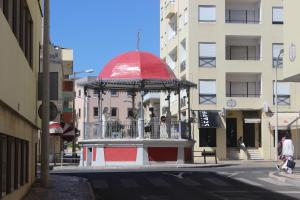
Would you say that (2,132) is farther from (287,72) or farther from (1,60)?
(287,72)

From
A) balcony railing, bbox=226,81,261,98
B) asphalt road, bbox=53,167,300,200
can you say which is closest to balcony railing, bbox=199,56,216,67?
balcony railing, bbox=226,81,261,98

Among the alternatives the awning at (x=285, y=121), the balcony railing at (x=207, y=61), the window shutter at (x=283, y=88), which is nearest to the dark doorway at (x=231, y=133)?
the awning at (x=285, y=121)

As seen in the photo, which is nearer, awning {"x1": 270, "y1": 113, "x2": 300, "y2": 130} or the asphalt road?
the asphalt road

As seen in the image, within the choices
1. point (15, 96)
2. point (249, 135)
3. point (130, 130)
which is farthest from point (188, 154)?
point (15, 96)

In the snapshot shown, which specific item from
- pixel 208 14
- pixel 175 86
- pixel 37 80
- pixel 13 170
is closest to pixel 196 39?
pixel 208 14

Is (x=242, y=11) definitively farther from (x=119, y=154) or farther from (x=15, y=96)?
(x=15, y=96)

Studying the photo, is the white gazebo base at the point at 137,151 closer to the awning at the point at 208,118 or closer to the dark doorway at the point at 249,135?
the awning at the point at 208,118

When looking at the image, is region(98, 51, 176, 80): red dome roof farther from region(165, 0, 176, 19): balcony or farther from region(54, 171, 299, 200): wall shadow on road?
region(165, 0, 176, 19): balcony

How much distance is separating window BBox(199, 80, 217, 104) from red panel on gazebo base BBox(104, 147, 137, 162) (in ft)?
62.4

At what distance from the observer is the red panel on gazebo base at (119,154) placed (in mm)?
37062

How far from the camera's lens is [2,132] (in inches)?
436

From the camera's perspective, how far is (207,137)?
182 feet

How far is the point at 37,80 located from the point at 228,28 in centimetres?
3698

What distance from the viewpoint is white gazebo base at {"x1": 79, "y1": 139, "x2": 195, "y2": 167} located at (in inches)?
1449
